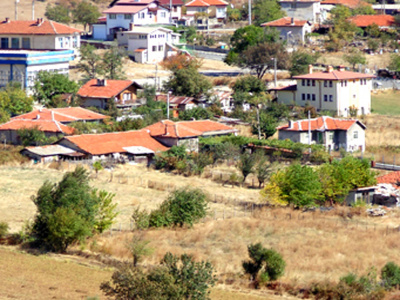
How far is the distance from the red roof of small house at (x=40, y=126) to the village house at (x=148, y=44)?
2805cm

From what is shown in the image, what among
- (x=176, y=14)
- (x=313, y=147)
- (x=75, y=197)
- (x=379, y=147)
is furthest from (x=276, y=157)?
(x=176, y=14)

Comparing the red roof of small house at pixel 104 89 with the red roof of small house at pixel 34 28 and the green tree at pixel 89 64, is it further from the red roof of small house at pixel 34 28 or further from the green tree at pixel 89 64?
the red roof of small house at pixel 34 28

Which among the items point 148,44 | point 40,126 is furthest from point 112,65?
point 40,126

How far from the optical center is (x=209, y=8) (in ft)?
370

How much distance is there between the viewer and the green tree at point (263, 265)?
33938mm

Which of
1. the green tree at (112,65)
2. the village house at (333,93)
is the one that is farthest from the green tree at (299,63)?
the green tree at (112,65)

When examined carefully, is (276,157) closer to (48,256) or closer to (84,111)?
(84,111)

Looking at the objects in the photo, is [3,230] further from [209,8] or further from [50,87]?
[209,8]

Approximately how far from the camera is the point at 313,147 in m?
56.6

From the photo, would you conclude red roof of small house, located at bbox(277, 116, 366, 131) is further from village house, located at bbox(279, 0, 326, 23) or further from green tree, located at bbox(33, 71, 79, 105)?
village house, located at bbox(279, 0, 326, 23)

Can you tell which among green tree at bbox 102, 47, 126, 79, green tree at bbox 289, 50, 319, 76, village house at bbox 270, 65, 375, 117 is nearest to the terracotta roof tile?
green tree at bbox 102, 47, 126, 79

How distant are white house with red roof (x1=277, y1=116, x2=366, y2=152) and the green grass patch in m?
12.0

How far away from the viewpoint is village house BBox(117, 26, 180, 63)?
88.3m

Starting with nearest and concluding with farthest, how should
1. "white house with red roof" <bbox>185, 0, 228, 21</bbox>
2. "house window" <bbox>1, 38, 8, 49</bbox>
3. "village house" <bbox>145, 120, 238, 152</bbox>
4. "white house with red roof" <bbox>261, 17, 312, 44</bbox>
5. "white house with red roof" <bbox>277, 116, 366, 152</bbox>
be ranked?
"village house" <bbox>145, 120, 238, 152</bbox> < "white house with red roof" <bbox>277, 116, 366, 152</bbox> < "house window" <bbox>1, 38, 8, 49</bbox> < "white house with red roof" <bbox>261, 17, 312, 44</bbox> < "white house with red roof" <bbox>185, 0, 228, 21</bbox>
